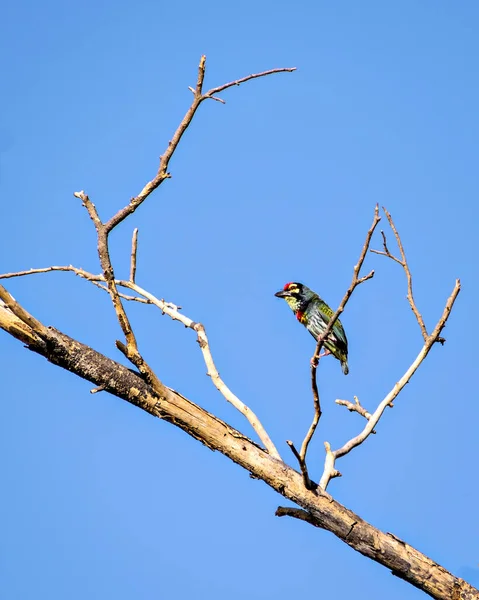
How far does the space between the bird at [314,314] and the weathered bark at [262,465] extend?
5.60 meters

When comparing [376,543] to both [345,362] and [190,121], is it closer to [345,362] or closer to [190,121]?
[190,121]

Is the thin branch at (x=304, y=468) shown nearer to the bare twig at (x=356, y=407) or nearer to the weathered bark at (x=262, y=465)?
the weathered bark at (x=262, y=465)

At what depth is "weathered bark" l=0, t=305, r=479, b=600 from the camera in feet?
16.9

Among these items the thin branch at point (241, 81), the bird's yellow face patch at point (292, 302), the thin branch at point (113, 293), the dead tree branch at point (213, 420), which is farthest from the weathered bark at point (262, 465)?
the bird's yellow face patch at point (292, 302)

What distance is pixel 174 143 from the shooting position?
4.94 meters

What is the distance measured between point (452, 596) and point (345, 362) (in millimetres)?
6237

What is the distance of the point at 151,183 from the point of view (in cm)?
509

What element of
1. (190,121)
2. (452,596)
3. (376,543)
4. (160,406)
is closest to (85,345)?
(160,406)

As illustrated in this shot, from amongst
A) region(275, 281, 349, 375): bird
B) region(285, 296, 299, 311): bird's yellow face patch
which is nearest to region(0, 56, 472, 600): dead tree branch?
region(275, 281, 349, 375): bird

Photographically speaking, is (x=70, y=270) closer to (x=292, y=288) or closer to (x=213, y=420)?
(x=213, y=420)

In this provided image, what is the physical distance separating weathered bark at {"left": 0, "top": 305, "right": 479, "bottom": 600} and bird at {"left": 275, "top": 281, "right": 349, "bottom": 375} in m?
5.60

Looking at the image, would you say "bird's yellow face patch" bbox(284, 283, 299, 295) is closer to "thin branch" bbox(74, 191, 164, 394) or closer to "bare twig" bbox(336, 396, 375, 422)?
"bare twig" bbox(336, 396, 375, 422)

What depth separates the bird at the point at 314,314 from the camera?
1101cm

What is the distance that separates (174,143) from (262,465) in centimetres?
233
